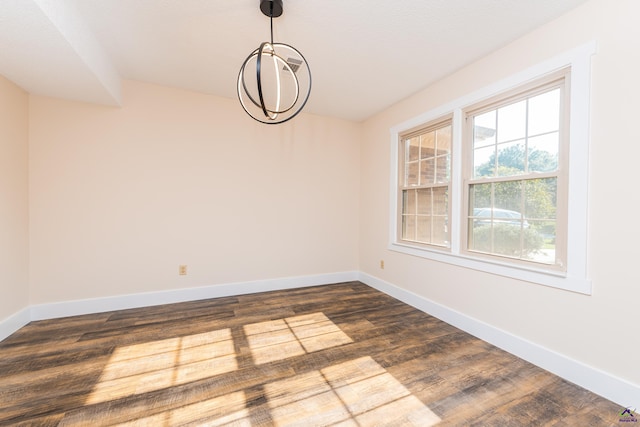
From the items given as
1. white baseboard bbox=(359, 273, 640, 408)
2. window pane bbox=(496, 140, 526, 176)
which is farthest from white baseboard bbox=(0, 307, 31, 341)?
window pane bbox=(496, 140, 526, 176)

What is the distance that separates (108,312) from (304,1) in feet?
11.6

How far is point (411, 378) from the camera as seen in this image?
186cm

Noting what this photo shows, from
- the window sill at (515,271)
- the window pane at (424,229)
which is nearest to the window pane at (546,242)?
the window sill at (515,271)

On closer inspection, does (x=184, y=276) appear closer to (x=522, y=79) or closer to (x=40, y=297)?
(x=40, y=297)

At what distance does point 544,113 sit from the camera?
81.9 inches

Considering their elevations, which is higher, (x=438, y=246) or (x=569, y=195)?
(x=569, y=195)

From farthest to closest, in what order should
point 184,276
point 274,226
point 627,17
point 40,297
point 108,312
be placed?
1. point 274,226
2. point 184,276
3. point 108,312
4. point 40,297
5. point 627,17

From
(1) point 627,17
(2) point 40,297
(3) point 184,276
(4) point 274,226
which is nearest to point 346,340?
(4) point 274,226

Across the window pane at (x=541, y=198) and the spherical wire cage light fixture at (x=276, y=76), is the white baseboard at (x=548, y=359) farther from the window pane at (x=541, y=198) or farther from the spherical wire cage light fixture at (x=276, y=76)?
the spherical wire cage light fixture at (x=276, y=76)

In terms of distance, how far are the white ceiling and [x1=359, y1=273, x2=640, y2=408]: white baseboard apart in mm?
2434

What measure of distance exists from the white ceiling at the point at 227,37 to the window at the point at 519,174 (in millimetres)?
550

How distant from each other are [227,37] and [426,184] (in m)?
2.51

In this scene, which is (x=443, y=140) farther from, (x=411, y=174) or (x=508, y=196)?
(x=508, y=196)

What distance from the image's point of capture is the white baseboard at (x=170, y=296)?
279 centimetres
